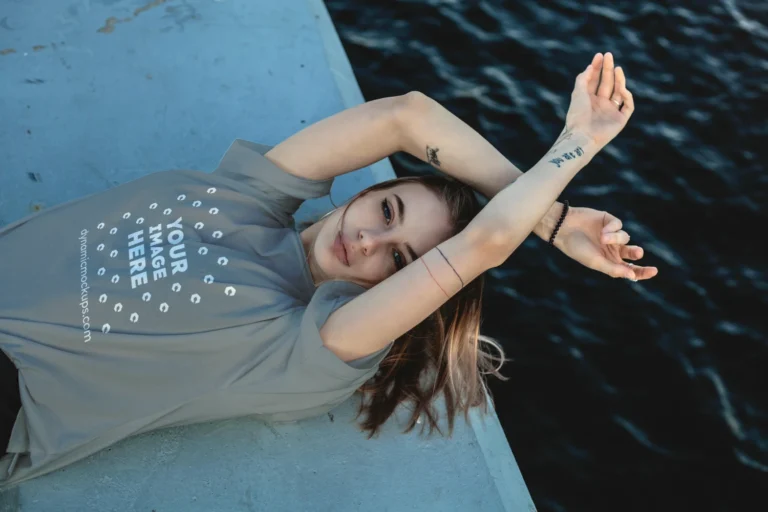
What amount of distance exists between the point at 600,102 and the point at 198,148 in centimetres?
192

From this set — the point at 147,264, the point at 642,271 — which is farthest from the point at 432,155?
the point at 147,264

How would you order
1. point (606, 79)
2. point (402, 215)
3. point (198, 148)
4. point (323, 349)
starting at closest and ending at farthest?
point (323, 349), point (402, 215), point (606, 79), point (198, 148)

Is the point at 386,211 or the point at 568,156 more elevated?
the point at 568,156

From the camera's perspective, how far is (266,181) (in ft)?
10.5

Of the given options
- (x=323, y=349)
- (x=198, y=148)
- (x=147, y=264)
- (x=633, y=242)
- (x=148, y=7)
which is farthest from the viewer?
(x=633, y=242)

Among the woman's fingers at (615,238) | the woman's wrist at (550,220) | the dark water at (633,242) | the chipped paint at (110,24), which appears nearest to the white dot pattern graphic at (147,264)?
the woman's wrist at (550,220)

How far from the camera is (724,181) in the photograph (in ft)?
18.6

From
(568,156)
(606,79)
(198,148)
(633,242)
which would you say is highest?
(606,79)

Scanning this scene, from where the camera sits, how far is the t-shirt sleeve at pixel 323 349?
2.64 meters

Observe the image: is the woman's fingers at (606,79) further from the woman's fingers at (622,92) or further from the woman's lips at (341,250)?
the woman's lips at (341,250)

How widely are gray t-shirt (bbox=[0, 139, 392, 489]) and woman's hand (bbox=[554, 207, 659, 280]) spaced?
30.1 inches

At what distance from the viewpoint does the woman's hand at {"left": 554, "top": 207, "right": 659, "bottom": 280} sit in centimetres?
280

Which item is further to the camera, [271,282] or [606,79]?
[606,79]

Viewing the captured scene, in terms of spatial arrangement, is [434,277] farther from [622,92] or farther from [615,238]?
[622,92]
